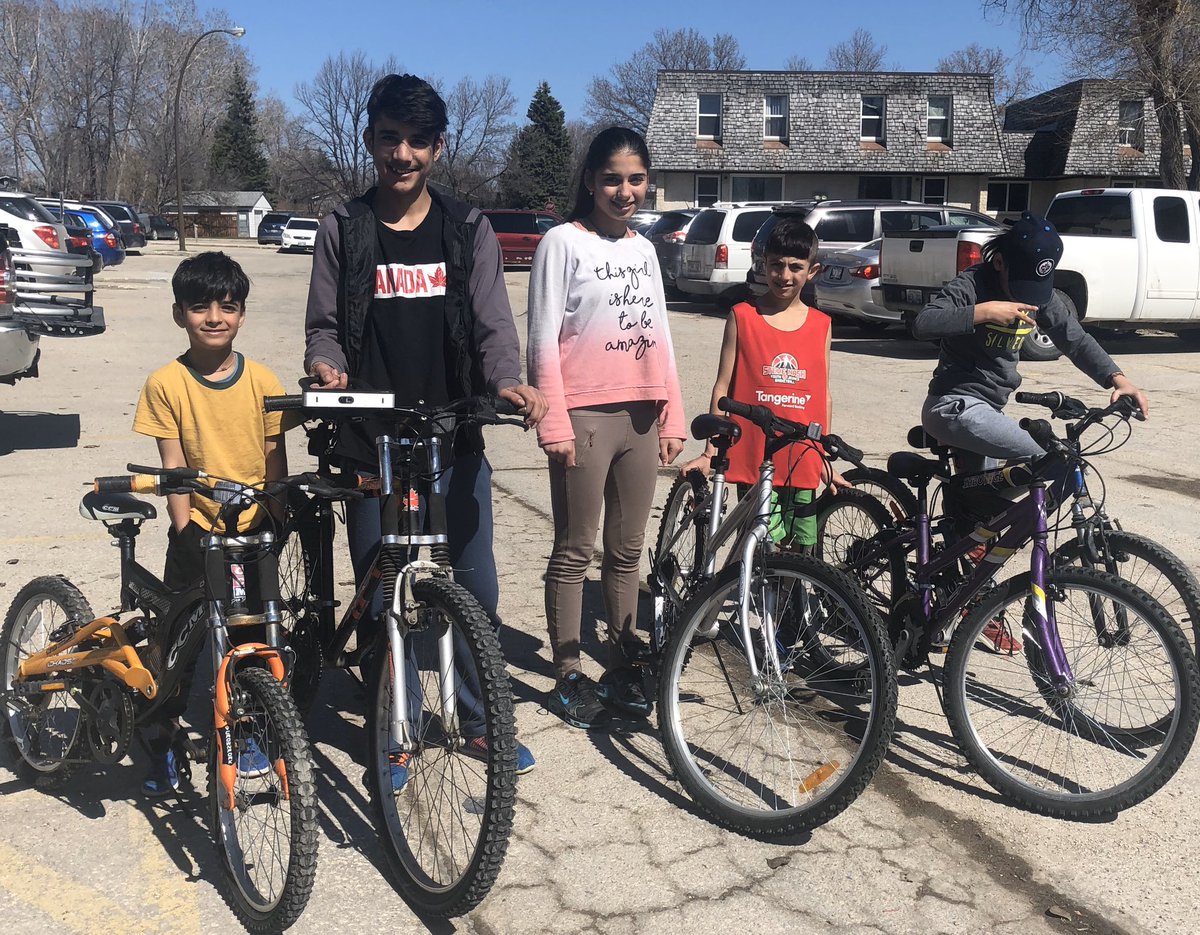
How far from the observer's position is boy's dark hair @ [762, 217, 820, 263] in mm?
4230

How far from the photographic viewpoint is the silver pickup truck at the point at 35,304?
336 inches

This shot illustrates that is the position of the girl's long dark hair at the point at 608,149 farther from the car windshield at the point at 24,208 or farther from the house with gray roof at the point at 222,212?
the house with gray roof at the point at 222,212

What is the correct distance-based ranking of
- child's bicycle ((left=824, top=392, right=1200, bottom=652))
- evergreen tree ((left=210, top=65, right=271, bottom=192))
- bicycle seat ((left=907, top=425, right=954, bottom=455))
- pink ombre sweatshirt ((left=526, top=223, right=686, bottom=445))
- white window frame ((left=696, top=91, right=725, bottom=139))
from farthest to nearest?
evergreen tree ((left=210, top=65, right=271, bottom=192))
white window frame ((left=696, top=91, right=725, bottom=139))
bicycle seat ((left=907, top=425, right=954, bottom=455))
pink ombre sweatshirt ((left=526, top=223, right=686, bottom=445))
child's bicycle ((left=824, top=392, right=1200, bottom=652))

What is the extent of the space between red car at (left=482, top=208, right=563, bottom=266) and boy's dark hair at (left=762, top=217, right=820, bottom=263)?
28.5 m

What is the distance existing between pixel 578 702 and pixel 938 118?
4227cm

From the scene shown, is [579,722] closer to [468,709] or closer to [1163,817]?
[468,709]

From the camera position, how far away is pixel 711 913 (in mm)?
3100

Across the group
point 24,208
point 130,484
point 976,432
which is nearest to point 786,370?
point 976,432

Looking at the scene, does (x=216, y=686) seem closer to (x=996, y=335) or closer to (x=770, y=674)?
(x=770, y=674)

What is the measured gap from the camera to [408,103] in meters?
3.60

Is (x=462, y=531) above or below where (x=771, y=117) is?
below

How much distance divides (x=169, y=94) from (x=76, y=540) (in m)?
79.8

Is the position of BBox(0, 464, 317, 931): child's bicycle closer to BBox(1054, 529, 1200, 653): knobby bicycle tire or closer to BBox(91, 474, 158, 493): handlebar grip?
BBox(91, 474, 158, 493): handlebar grip

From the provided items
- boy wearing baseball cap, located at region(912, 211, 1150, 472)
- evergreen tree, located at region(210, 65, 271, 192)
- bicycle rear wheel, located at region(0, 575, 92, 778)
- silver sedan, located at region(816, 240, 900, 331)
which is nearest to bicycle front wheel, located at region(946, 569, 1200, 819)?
boy wearing baseball cap, located at region(912, 211, 1150, 472)
